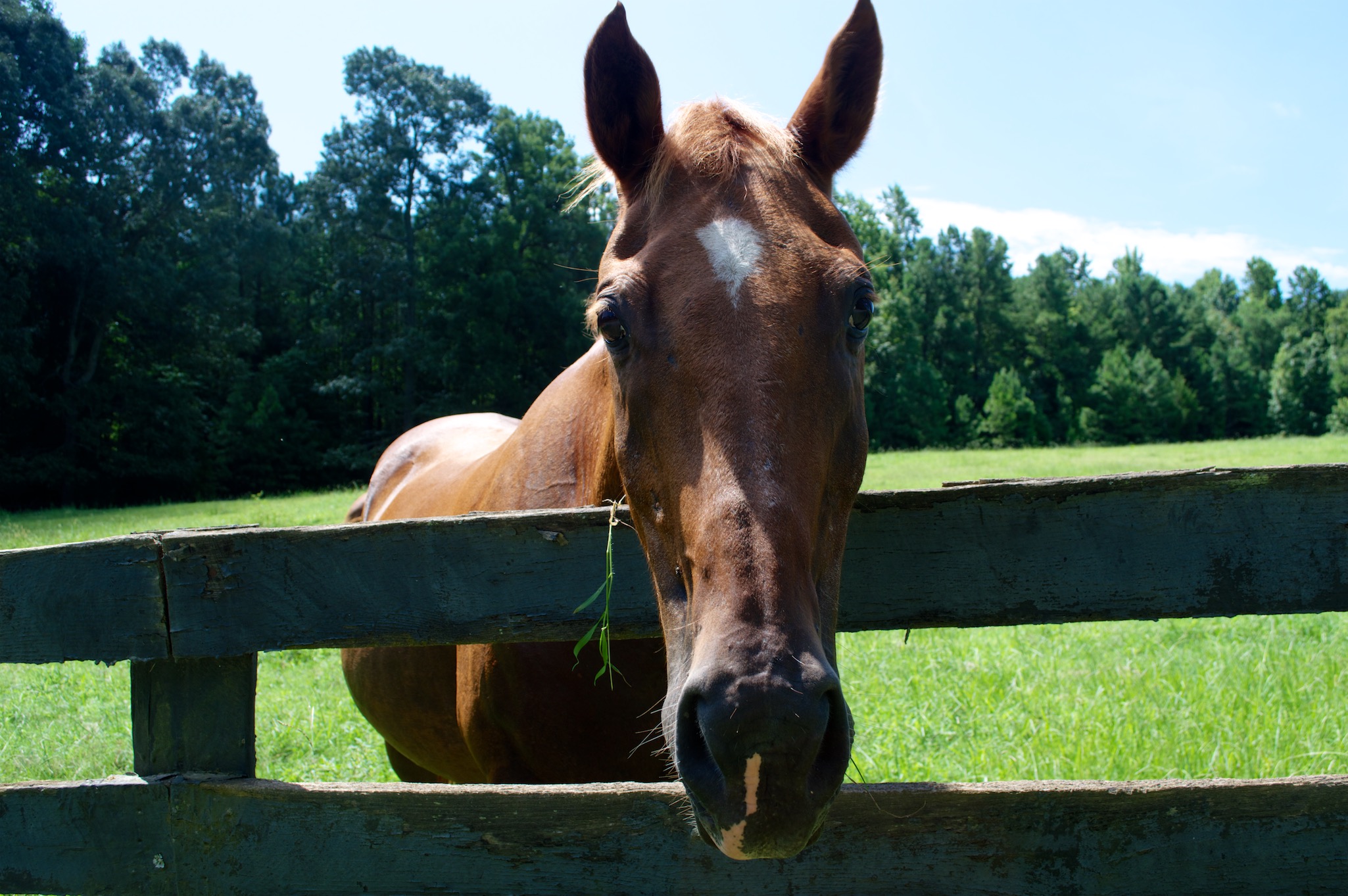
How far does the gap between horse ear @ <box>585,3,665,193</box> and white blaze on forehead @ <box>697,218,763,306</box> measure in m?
0.47

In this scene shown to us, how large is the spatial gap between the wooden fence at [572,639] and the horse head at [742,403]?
0.36m

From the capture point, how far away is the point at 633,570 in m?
1.90

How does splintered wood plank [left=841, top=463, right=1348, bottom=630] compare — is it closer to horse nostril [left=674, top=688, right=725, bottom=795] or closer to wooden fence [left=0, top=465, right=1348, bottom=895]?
wooden fence [left=0, top=465, right=1348, bottom=895]

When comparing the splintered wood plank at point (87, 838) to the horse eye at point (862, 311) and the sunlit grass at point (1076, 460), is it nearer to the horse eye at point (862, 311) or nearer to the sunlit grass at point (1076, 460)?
the horse eye at point (862, 311)

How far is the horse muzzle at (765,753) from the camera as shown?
1222 millimetres

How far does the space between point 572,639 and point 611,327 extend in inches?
29.3

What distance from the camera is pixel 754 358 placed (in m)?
1.55

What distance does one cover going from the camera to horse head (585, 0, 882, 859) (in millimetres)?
1260

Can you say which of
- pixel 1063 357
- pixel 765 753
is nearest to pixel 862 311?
pixel 765 753

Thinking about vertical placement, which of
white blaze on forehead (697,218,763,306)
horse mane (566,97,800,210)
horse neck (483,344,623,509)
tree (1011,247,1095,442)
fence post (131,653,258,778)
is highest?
tree (1011,247,1095,442)

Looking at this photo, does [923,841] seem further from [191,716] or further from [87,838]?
[87,838]

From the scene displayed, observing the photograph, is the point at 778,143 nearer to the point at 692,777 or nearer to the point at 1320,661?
the point at 692,777

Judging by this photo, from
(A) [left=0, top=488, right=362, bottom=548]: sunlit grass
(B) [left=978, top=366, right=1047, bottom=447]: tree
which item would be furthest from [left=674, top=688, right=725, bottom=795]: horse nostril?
(B) [left=978, top=366, right=1047, bottom=447]: tree

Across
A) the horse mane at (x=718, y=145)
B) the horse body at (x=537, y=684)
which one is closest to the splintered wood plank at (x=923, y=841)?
the horse body at (x=537, y=684)
